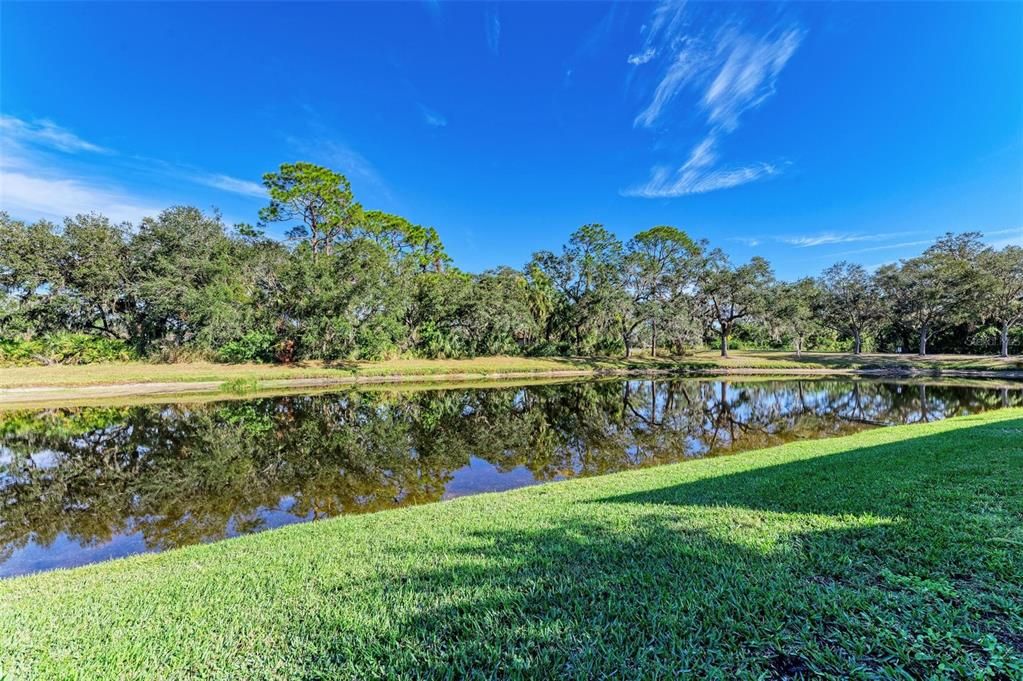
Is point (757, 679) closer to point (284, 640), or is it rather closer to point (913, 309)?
point (284, 640)

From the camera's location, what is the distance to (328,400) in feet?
63.9

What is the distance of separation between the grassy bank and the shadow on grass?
2385 cm

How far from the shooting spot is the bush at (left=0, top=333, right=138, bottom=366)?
2500 cm

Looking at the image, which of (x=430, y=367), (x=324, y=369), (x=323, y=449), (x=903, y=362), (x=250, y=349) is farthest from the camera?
(x=903, y=362)

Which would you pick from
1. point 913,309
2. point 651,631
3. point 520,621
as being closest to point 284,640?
point 520,621

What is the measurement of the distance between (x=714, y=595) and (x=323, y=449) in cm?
1037

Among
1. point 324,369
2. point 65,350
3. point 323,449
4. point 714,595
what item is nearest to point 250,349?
point 324,369

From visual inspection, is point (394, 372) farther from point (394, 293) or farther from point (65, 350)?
point (65, 350)

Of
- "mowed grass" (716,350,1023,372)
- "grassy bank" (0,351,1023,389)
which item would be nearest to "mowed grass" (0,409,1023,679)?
"grassy bank" (0,351,1023,389)

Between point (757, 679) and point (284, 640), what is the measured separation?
7.97ft

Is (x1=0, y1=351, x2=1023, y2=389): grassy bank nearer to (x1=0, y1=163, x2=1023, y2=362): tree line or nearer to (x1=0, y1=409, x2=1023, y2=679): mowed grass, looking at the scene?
(x1=0, y1=163, x2=1023, y2=362): tree line

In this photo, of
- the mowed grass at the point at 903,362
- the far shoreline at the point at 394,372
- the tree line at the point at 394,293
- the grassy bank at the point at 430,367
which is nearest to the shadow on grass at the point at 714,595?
the far shoreline at the point at 394,372

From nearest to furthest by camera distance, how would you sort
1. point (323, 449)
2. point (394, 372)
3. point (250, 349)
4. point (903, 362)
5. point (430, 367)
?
point (323, 449)
point (250, 349)
point (394, 372)
point (430, 367)
point (903, 362)

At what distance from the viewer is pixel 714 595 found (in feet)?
8.56
